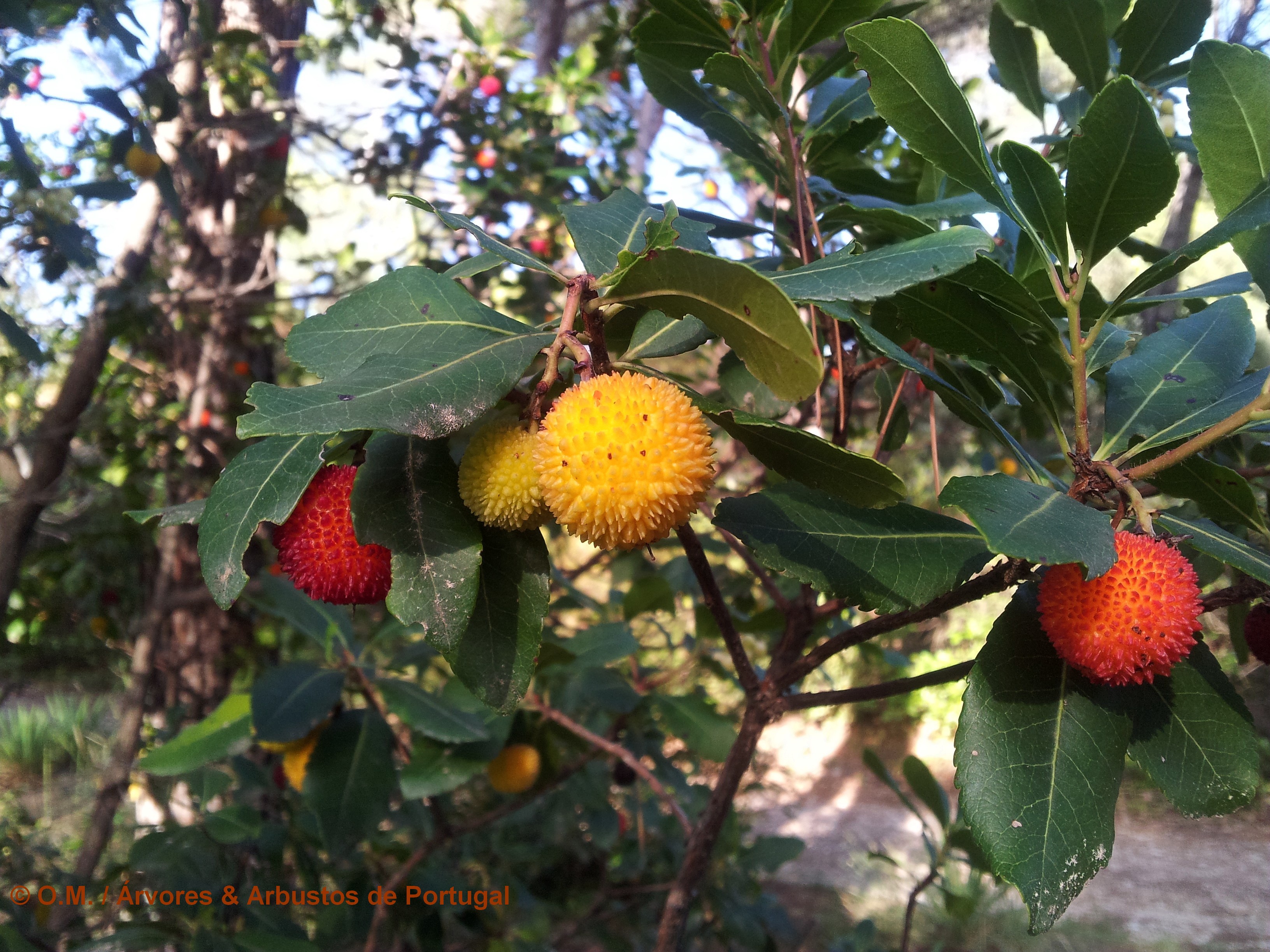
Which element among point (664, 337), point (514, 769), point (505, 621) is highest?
point (664, 337)

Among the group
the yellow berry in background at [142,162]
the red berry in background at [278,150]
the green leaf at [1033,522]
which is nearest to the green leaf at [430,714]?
the green leaf at [1033,522]

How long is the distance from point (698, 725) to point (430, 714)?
55 cm

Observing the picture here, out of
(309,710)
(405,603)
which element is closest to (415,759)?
(309,710)

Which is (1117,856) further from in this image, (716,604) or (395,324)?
(395,324)

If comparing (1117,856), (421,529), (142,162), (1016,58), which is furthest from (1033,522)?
(1117,856)

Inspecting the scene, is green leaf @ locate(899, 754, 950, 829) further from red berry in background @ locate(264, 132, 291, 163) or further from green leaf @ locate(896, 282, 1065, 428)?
red berry in background @ locate(264, 132, 291, 163)

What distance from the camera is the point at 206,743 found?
4.26ft

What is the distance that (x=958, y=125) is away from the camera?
1.91ft

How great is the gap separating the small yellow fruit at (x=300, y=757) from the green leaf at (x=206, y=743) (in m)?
0.08

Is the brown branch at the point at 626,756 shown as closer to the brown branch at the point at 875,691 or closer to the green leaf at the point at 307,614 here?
the brown branch at the point at 875,691

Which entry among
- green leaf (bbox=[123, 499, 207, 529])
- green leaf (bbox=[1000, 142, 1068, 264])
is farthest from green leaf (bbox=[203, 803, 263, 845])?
green leaf (bbox=[1000, 142, 1068, 264])

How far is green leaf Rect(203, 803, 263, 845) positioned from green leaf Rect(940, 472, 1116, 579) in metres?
1.48

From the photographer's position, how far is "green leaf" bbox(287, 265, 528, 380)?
58 cm

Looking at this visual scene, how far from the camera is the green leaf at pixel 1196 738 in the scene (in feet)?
2.07
